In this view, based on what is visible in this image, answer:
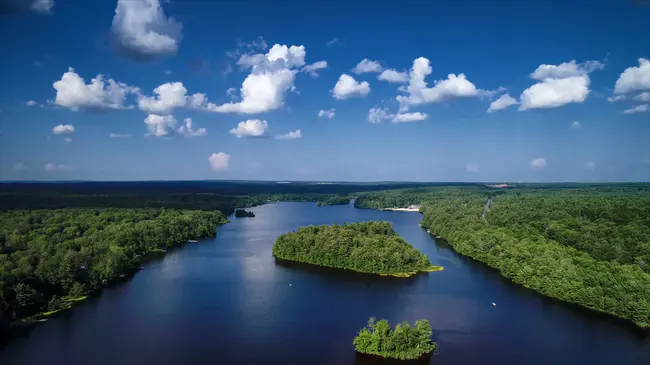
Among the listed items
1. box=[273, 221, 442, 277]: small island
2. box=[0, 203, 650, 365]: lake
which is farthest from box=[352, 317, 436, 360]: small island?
box=[273, 221, 442, 277]: small island

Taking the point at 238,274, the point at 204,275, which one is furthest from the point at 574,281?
the point at 204,275

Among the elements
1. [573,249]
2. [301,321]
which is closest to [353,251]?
[301,321]

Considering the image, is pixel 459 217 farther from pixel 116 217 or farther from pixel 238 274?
pixel 116 217

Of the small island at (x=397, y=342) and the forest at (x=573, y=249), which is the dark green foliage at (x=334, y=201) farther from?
the small island at (x=397, y=342)

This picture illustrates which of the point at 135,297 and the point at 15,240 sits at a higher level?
the point at 15,240

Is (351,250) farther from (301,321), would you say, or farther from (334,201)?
(334,201)

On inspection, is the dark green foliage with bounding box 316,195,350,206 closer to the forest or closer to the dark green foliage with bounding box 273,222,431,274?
the forest

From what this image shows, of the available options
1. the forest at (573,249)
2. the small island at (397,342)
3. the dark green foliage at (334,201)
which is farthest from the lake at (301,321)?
the dark green foliage at (334,201)
